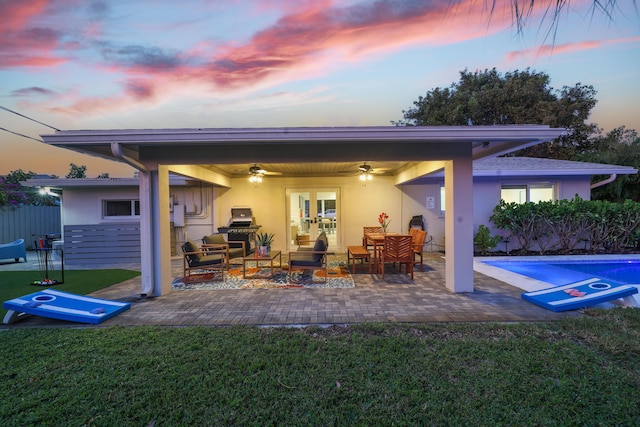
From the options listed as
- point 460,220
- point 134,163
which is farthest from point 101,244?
point 460,220

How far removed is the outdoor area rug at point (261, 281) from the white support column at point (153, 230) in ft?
2.19

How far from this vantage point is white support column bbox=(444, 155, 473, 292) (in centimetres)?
504

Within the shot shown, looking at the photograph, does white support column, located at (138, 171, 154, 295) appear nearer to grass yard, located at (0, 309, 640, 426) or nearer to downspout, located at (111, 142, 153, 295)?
downspout, located at (111, 142, 153, 295)

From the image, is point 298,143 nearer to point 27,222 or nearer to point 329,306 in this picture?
point 329,306

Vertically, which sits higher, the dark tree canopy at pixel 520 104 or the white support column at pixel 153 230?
the dark tree canopy at pixel 520 104

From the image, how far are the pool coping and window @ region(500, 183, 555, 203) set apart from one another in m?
1.99

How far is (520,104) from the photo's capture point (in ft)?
56.8

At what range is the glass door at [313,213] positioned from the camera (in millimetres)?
10203

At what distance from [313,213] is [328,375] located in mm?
7845

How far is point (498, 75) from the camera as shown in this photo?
19.0 metres

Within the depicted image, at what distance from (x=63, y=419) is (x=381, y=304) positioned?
3717 millimetres

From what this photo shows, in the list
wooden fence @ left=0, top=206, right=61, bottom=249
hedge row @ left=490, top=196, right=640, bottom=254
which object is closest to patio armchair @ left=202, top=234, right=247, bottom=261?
hedge row @ left=490, top=196, right=640, bottom=254

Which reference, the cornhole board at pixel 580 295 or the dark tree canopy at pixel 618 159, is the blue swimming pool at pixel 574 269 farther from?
the dark tree canopy at pixel 618 159

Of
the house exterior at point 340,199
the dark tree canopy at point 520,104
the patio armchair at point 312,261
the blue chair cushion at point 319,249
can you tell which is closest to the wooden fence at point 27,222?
the house exterior at point 340,199
